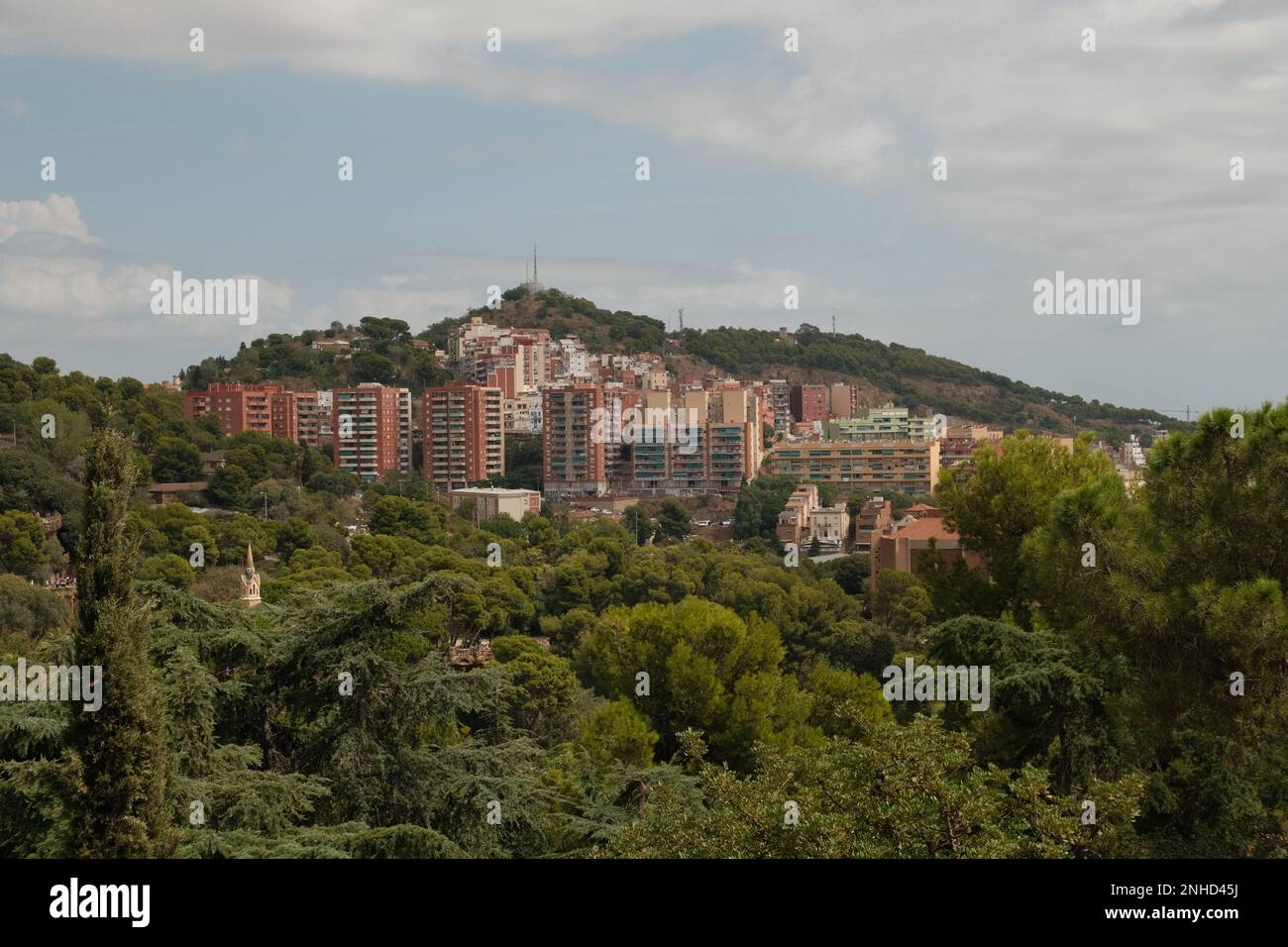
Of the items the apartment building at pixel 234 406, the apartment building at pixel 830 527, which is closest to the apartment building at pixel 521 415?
the apartment building at pixel 234 406

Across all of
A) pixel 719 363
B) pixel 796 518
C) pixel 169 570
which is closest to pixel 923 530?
→ pixel 169 570

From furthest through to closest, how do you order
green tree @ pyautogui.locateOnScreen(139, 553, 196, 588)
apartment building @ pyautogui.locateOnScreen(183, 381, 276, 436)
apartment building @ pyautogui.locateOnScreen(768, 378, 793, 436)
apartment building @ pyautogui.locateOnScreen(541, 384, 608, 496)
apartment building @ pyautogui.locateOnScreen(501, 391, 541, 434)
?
apartment building @ pyautogui.locateOnScreen(768, 378, 793, 436) < apartment building @ pyautogui.locateOnScreen(501, 391, 541, 434) < apartment building @ pyautogui.locateOnScreen(541, 384, 608, 496) < apartment building @ pyautogui.locateOnScreen(183, 381, 276, 436) < green tree @ pyautogui.locateOnScreen(139, 553, 196, 588)

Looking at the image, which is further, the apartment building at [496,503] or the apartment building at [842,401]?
the apartment building at [842,401]

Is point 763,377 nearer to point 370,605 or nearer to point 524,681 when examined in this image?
point 524,681

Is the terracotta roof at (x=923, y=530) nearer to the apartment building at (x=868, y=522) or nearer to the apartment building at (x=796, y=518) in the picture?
the apartment building at (x=868, y=522)

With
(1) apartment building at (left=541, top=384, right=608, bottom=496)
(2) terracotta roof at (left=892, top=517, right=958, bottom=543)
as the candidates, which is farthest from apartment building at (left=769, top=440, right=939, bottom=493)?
(2) terracotta roof at (left=892, top=517, right=958, bottom=543)

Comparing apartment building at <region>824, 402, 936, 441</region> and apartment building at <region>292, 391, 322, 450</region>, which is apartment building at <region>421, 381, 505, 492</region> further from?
apartment building at <region>824, 402, 936, 441</region>
